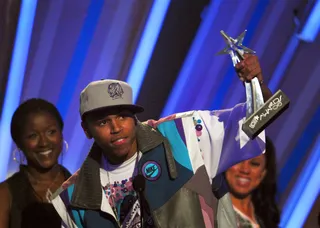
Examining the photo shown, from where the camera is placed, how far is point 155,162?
1836 millimetres

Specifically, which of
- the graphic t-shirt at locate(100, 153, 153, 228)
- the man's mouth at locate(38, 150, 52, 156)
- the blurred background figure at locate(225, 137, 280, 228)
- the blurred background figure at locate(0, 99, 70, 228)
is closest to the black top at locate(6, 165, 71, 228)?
the blurred background figure at locate(0, 99, 70, 228)

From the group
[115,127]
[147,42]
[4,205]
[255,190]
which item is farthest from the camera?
[147,42]

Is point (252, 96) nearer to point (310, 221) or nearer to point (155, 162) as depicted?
point (155, 162)

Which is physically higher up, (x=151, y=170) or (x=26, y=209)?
(x=151, y=170)

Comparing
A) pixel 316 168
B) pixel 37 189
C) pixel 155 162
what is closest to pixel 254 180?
pixel 316 168

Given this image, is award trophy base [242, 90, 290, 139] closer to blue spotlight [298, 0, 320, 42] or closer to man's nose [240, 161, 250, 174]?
man's nose [240, 161, 250, 174]

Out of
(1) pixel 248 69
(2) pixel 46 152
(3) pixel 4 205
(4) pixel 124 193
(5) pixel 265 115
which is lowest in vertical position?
(3) pixel 4 205

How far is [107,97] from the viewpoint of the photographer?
182 centimetres

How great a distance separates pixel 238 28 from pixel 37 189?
1.50 m

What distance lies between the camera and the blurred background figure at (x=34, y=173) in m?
2.37

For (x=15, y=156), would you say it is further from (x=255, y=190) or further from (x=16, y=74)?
(x=255, y=190)

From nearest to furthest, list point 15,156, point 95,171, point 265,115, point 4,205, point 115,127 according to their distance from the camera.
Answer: point 265,115, point 115,127, point 95,171, point 4,205, point 15,156

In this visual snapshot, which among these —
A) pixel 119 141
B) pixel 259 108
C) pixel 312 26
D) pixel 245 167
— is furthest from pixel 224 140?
pixel 312 26

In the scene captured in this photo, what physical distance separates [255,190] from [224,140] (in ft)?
2.92
